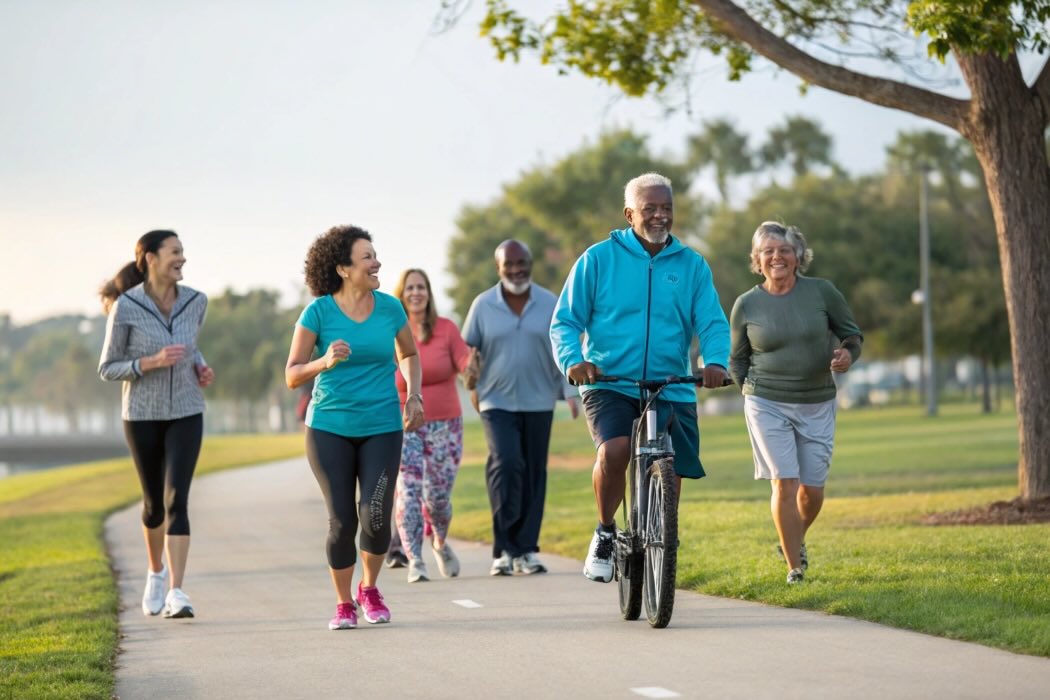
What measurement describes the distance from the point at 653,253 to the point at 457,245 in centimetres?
6725

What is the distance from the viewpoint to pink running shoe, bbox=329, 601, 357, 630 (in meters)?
9.15

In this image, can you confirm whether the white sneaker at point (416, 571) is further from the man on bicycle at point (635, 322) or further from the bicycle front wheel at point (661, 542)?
the bicycle front wheel at point (661, 542)

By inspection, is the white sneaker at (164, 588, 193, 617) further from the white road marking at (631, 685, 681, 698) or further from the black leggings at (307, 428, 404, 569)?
the white road marking at (631, 685, 681, 698)

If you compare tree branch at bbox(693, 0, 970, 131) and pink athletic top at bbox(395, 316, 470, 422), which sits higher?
tree branch at bbox(693, 0, 970, 131)

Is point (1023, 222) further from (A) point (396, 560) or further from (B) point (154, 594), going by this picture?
(B) point (154, 594)

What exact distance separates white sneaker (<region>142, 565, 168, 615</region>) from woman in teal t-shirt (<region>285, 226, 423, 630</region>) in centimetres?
162

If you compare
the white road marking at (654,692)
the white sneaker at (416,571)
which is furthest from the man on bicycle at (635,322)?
the white sneaker at (416,571)

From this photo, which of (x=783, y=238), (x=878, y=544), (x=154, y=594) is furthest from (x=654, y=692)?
(x=878, y=544)

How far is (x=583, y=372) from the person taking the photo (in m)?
8.20

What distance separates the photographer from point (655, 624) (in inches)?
328

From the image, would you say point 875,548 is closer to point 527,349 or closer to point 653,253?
point 527,349

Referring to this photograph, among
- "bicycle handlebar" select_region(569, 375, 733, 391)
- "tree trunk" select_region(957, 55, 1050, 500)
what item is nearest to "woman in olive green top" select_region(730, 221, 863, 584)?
"bicycle handlebar" select_region(569, 375, 733, 391)

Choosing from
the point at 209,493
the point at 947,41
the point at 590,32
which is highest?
the point at 590,32

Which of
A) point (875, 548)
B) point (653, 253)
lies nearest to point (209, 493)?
point (875, 548)
